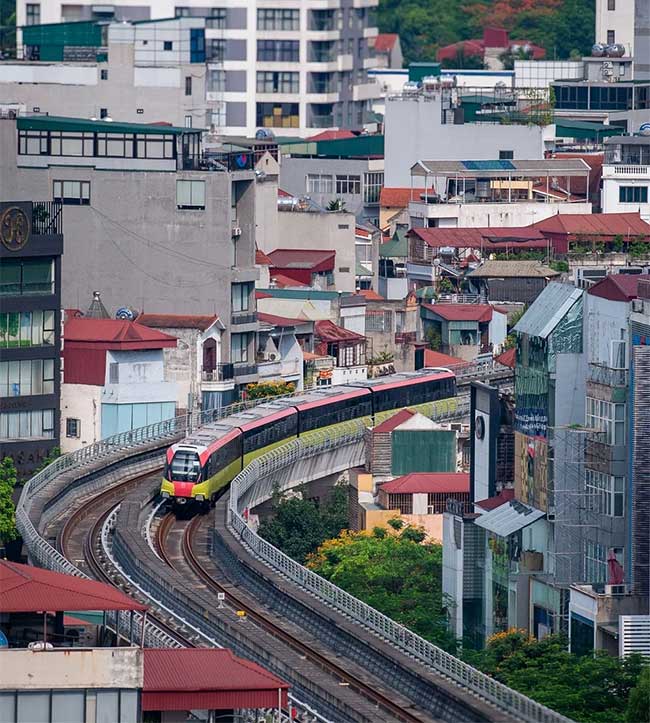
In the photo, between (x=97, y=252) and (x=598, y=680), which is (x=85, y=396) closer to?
(x=97, y=252)

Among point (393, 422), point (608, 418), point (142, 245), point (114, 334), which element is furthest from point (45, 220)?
point (608, 418)

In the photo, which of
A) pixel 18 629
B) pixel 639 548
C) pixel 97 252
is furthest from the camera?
pixel 97 252

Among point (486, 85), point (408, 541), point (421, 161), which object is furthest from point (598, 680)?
point (486, 85)

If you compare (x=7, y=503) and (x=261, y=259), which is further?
(x=261, y=259)

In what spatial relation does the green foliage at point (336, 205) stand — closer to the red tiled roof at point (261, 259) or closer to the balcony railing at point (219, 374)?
the red tiled roof at point (261, 259)

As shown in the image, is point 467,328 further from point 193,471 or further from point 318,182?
point 193,471
